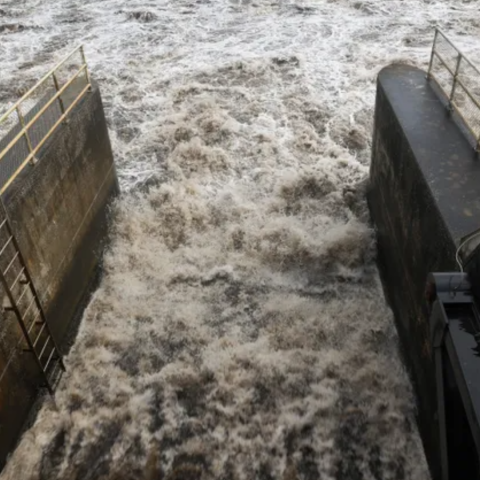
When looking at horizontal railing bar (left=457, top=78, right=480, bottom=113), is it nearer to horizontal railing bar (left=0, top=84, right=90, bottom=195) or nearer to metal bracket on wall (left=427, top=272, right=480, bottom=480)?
metal bracket on wall (left=427, top=272, right=480, bottom=480)

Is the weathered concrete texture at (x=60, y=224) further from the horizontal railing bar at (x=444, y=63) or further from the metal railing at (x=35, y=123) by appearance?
the horizontal railing bar at (x=444, y=63)

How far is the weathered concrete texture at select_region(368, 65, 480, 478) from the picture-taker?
198 inches

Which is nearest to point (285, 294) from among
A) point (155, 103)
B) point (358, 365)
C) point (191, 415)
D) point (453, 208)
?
point (358, 365)

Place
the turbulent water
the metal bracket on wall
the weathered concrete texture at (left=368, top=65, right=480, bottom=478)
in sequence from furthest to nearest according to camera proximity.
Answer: the turbulent water < the weathered concrete texture at (left=368, top=65, right=480, bottom=478) < the metal bracket on wall

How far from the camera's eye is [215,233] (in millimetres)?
8234

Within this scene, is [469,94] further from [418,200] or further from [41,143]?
[41,143]

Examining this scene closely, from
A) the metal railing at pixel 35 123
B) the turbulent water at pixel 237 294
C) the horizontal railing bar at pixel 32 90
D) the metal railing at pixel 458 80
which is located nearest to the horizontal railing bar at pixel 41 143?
the metal railing at pixel 35 123

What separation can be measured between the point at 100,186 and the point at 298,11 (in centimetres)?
1154

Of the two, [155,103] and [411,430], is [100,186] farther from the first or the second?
[411,430]

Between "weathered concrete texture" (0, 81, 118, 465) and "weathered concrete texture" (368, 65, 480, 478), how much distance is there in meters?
3.83

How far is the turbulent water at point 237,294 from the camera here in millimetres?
5480

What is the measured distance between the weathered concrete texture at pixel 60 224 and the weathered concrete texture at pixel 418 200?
3826 millimetres

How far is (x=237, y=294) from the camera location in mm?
7234

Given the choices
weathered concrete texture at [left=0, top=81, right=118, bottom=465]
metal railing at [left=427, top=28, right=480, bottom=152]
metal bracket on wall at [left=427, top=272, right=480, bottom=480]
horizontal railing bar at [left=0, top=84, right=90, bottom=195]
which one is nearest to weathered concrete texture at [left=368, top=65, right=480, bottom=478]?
metal railing at [left=427, top=28, right=480, bottom=152]
